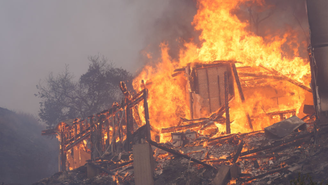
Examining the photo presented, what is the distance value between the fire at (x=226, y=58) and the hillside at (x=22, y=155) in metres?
12.7

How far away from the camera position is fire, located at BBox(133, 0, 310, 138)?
14.2m

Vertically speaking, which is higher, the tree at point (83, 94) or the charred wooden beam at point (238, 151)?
the tree at point (83, 94)

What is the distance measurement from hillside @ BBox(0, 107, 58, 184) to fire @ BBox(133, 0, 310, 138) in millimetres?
12651

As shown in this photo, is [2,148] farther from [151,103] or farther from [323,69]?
[323,69]

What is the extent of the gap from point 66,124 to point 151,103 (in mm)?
5544

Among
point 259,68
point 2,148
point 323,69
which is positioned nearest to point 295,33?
point 259,68

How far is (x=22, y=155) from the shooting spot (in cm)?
2444

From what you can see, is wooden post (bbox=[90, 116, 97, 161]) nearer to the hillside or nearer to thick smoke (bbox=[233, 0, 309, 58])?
the hillside

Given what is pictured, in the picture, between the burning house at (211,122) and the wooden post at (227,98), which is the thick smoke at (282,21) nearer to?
the burning house at (211,122)

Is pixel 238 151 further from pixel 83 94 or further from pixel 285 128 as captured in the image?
pixel 83 94

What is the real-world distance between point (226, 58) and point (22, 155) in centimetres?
2102

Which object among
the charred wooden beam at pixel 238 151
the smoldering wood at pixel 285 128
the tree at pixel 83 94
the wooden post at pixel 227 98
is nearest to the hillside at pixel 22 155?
the tree at pixel 83 94

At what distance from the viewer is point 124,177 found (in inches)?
348

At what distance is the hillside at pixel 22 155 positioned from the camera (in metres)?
21.4
